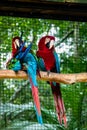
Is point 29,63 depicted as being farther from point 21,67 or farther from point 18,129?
point 18,129

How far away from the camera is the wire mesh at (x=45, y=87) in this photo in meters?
2.35

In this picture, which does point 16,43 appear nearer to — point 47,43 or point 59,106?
point 47,43

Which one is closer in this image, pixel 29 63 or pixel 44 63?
pixel 29 63

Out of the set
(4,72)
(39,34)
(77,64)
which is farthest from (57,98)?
(39,34)

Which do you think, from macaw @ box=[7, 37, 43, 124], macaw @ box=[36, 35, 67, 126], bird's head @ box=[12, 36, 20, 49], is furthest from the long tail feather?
bird's head @ box=[12, 36, 20, 49]

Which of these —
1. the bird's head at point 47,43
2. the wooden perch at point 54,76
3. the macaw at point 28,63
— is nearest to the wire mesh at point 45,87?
the bird's head at point 47,43

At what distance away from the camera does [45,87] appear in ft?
8.25

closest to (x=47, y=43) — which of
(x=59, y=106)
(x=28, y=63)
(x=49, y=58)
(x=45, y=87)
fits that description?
(x=49, y=58)

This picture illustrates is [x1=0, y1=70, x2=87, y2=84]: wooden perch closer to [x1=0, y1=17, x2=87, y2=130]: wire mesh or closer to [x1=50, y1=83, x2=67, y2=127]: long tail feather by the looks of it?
[x1=50, y1=83, x2=67, y2=127]: long tail feather

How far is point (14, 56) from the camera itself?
1.81 m

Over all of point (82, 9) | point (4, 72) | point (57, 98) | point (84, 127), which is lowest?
point (84, 127)

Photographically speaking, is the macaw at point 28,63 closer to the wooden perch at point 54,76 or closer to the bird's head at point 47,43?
the wooden perch at point 54,76

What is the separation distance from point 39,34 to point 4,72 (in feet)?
3.79

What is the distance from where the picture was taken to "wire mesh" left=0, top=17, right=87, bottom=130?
235 cm
